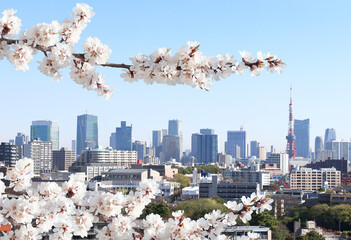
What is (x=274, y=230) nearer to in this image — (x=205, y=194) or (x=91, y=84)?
(x=205, y=194)

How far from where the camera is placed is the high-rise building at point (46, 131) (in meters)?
127

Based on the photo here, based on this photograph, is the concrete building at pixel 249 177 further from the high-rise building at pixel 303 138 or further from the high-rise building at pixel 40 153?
the high-rise building at pixel 303 138

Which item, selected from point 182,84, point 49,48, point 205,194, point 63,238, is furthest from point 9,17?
point 205,194

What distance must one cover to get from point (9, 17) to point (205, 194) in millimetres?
43912

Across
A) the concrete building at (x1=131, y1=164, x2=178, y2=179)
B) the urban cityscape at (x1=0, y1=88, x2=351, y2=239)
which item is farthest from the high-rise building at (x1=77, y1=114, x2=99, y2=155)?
the concrete building at (x1=131, y1=164, x2=178, y2=179)

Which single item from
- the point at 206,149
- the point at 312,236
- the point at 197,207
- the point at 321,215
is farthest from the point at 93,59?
the point at 206,149

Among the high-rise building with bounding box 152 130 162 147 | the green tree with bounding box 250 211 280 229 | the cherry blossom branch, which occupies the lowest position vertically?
the green tree with bounding box 250 211 280 229

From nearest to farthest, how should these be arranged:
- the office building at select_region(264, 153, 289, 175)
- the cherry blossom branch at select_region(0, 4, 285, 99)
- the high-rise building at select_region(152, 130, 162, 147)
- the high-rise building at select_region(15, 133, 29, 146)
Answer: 1. the cherry blossom branch at select_region(0, 4, 285, 99)
2. the office building at select_region(264, 153, 289, 175)
3. the high-rise building at select_region(15, 133, 29, 146)
4. the high-rise building at select_region(152, 130, 162, 147)

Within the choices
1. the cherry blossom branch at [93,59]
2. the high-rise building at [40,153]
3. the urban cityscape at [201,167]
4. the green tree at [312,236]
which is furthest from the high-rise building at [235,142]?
the cherry blossom branch at [93,59]

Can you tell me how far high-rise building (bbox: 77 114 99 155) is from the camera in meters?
146

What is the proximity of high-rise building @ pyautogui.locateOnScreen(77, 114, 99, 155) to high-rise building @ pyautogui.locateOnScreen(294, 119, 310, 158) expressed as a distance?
63.3 meters

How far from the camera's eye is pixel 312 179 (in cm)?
6575

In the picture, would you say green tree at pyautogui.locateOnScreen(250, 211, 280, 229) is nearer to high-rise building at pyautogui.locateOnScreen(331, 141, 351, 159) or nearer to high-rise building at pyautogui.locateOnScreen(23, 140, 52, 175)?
high-rise building at pyautogui.locateOnScreen(23, 140, 52, 175)

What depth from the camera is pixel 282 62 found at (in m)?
2.41
